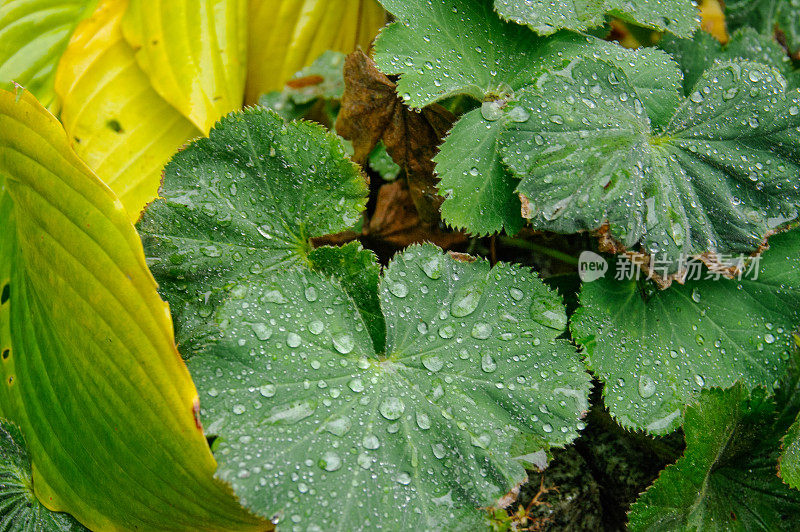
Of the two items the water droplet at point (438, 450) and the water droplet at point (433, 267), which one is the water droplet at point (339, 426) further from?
the water droplet at point (433, 267)

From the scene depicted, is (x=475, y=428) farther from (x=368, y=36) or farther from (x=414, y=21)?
(x=368, y=36)

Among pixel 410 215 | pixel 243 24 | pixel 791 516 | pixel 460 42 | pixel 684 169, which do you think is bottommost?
pixel 791 516

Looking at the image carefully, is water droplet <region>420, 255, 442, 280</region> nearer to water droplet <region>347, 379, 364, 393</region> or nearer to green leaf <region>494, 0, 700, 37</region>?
water droplet <region>347, 379, 364, 393</region>

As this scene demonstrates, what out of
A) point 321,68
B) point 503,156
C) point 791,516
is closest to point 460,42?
point 503,156

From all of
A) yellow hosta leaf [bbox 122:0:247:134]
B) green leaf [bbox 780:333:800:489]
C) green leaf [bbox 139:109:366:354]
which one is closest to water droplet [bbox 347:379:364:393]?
green leaf [bbox 139:109:366:354]

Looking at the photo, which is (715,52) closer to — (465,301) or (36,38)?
(465,301)

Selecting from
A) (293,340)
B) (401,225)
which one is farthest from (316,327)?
(401,225)
